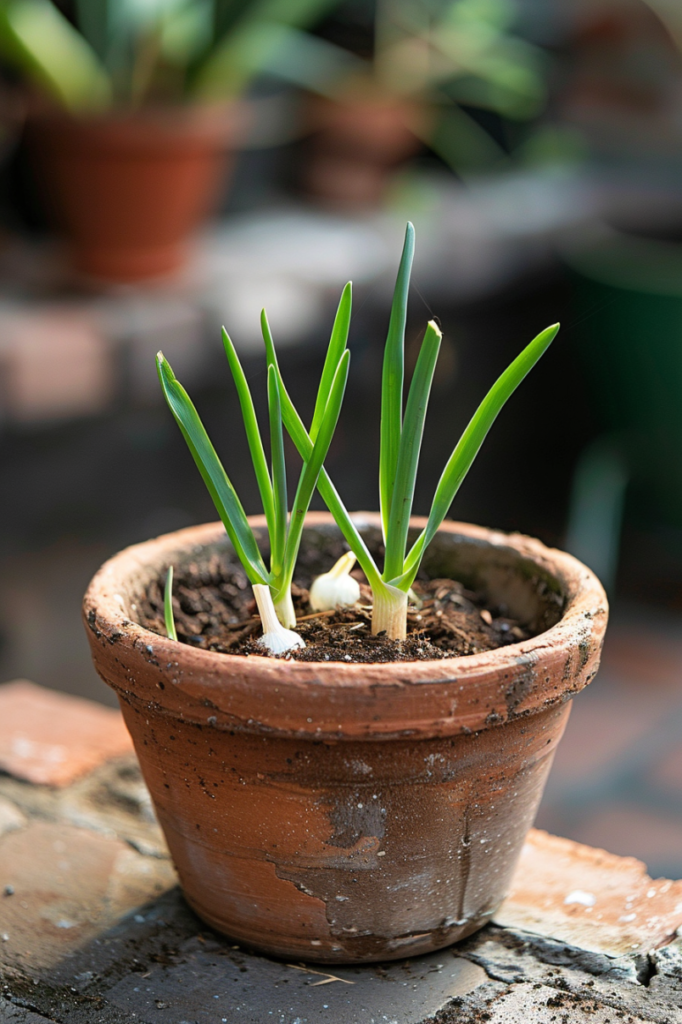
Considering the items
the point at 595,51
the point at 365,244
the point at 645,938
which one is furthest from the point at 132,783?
the point at 595,51

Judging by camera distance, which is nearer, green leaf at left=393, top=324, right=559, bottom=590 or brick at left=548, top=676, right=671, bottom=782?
green leaf at left=393, top=324, right=559, bottom=590

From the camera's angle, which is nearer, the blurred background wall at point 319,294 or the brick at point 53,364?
the brick at point 53,364

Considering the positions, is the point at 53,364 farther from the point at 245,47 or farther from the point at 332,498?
the point at 332,498

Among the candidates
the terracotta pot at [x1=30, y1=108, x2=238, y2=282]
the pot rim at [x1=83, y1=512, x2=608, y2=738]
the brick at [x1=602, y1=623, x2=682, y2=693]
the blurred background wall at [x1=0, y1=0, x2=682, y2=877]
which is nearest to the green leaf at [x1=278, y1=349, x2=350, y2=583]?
the pot rim at [x1=83, y1=512, x2=608, y2=738]

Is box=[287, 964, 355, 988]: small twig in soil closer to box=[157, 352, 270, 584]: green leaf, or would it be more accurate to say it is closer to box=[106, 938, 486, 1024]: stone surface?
box=[106, 938, 486, 1024]: stone surface

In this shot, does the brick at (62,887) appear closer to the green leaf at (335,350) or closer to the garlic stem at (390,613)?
the garlic stem at (390,613)

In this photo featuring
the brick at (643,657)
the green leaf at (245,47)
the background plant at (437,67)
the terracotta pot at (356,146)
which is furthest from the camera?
the terracotta pot at (356,146)

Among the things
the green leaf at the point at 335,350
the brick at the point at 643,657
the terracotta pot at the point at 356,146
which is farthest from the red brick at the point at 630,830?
the terracotta pot at the point at 356,146

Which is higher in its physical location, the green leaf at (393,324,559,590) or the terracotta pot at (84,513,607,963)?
the green leaf at (393,324,559,590)

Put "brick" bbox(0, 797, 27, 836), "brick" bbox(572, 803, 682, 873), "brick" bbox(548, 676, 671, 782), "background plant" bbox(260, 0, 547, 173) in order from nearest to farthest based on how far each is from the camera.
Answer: "brick" bbox(0, 797, 27, 836), "brick" bbox(572, 803, 682, 873), "brick" bbox(548, 676, 671, 782), "background plant" bbox(260, 0, 547, 173)
